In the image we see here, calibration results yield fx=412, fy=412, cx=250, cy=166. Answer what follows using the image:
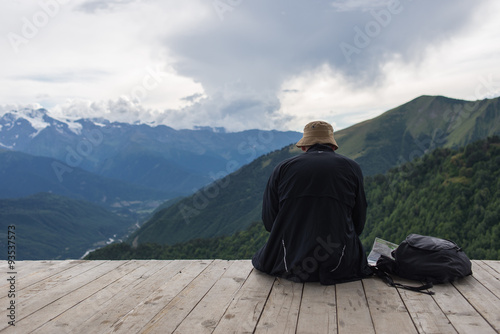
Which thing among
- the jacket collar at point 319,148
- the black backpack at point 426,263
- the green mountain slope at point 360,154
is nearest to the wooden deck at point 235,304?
the black backpack at point 426,263

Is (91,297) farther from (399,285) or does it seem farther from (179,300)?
(399,285)

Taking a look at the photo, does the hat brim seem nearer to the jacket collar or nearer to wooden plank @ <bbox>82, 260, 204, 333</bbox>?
the jacket collar

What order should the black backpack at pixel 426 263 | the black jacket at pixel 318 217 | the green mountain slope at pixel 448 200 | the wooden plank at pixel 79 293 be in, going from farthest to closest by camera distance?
the green mountain slope at pixel 448 200 → the black backpack at pixel 426 263 → the black jacket at pixel 318 217 → the wooden plank at pixel 79 293

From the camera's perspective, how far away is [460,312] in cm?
410

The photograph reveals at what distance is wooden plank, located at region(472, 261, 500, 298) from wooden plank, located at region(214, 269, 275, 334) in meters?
2.59

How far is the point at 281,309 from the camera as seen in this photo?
4.19 m

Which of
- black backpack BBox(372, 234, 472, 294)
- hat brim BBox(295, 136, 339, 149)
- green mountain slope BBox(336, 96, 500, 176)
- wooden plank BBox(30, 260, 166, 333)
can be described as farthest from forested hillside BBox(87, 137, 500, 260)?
green mountain slope BBox(336, 96, 500, 176)

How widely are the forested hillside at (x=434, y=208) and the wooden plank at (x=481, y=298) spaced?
33.6 metres

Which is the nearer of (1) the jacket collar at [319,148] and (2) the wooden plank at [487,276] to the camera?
(2) the wooden plank at [487,276]

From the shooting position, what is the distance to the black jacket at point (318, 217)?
4.85 meters

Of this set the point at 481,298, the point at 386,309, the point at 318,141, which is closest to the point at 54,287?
the point at 318,141

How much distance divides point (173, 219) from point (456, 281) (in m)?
149

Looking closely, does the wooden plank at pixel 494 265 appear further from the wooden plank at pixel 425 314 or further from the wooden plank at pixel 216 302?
the wooden plank at pixel 216 302

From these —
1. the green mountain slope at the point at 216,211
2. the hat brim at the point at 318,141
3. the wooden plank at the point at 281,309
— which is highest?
the hat brim at the point at 318,141
